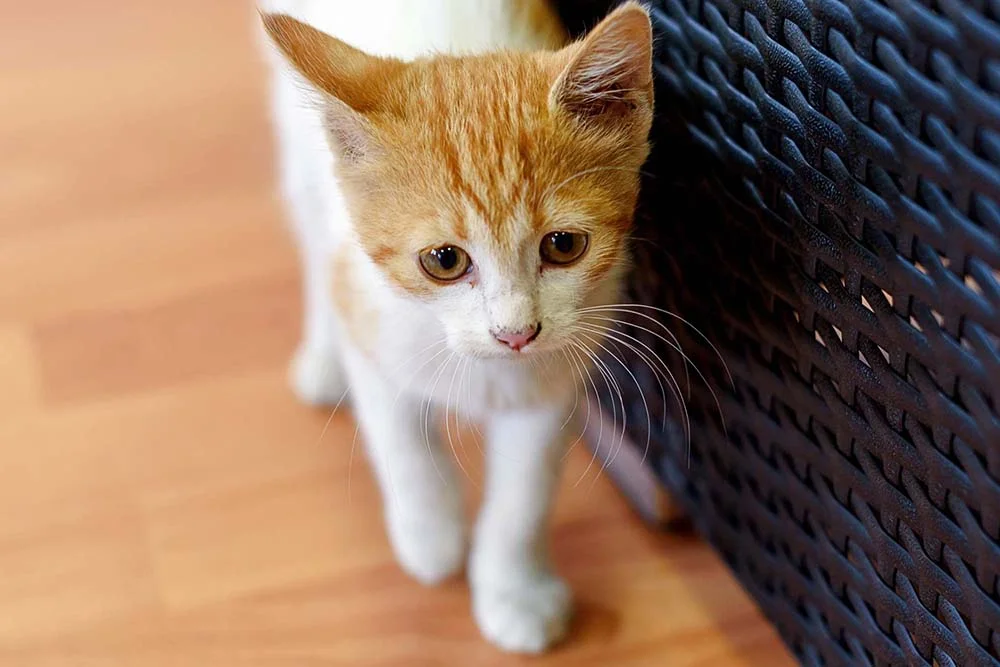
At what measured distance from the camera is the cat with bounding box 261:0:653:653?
2.69 ft

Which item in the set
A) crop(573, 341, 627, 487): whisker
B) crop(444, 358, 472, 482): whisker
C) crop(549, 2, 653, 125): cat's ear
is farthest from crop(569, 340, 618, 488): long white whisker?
crop(549, 2, 653, 125): cat's ear

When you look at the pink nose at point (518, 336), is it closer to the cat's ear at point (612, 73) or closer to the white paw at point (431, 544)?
the cat's ear at point (612, 73)

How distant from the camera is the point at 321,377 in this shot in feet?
4.46

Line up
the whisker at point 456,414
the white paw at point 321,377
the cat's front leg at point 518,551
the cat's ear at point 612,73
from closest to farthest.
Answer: the cat's ear at point 612,73 → the whisker at point 456,414 → the cat's front leg at point 518,551 → the white paw at point 321,377

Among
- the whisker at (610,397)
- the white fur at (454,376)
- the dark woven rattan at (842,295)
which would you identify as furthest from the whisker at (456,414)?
the dark woven rattan at (842,295)

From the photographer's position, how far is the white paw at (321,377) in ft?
4.44

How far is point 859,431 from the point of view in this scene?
2.64ft

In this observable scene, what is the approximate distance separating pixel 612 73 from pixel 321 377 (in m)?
0.66

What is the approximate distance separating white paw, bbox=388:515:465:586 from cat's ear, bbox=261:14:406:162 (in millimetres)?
409

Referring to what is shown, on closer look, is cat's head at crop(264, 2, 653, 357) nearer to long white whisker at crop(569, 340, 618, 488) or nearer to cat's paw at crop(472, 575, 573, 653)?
long white whisker at crop(569, 340, 618, 488)

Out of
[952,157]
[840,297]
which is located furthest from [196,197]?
[952,157]

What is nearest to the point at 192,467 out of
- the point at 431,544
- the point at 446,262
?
the point at 431,544

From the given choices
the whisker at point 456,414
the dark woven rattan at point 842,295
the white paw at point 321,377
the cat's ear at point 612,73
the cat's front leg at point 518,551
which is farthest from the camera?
the white paw at point 321,377

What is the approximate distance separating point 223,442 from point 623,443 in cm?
46
